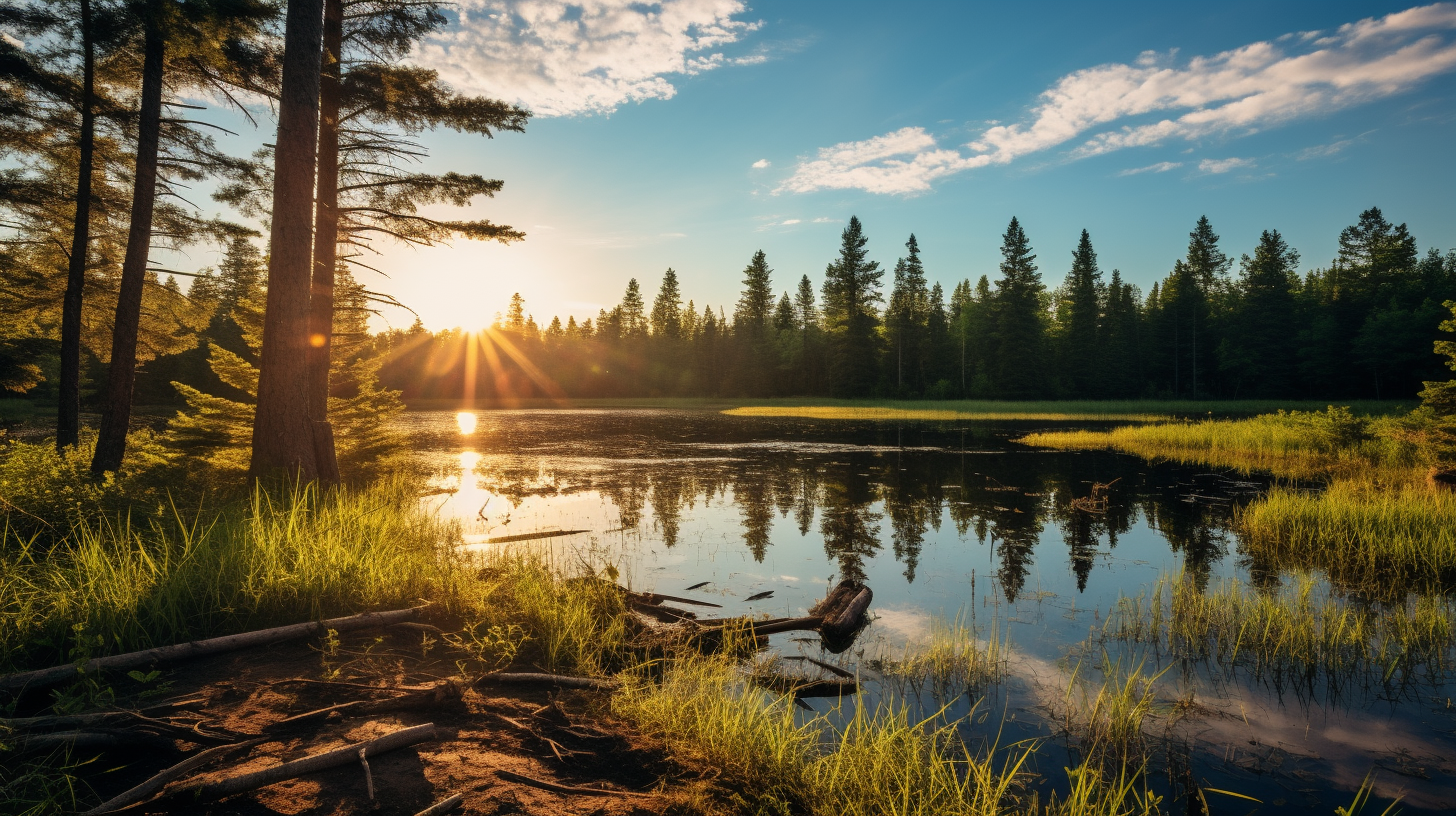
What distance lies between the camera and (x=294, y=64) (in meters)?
7.96

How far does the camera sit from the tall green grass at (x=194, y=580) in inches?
157

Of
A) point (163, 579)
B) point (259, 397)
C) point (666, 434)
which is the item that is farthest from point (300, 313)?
point (666, 434)

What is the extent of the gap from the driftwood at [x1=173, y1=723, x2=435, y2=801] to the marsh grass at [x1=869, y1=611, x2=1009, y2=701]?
3563 mm

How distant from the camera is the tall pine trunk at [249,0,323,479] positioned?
7.78m

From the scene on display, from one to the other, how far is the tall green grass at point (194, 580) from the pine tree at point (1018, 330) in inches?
2370

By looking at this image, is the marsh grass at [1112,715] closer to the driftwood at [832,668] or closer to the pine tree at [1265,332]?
the driftwood at [832,668]

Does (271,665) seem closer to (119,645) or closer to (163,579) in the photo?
(119,645)

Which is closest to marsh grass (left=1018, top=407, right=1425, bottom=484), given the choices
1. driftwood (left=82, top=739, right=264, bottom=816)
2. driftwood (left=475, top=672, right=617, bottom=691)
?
driftwood (left=475, top=672, right=617, bottom=691)

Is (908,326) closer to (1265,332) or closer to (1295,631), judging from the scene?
(1265,332)

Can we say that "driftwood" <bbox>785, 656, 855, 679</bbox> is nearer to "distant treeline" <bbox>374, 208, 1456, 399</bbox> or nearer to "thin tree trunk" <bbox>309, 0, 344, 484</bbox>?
"thin tree trunk" <bbox>309, 0, 344, 484</bbox>

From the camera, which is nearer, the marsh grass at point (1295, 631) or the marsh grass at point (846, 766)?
the marsh grass at point (846, 766)

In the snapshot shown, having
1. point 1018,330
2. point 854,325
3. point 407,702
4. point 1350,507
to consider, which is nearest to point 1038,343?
point 1018,330

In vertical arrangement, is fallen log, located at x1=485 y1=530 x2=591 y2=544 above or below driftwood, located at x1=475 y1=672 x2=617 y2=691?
below

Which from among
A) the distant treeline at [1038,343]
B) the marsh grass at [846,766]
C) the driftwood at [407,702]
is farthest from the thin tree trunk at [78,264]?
the distant treeline at [1038,343]
